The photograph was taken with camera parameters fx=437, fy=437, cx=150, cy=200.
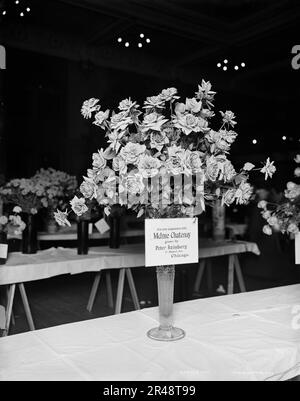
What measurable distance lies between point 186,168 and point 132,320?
0.60 m

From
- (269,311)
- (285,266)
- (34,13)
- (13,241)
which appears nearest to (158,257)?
(269,311)

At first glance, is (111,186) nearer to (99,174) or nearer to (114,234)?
(99,174)

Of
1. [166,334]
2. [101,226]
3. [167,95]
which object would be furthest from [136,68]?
[166,334]

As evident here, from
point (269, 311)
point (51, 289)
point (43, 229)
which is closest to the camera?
point (269, 311)

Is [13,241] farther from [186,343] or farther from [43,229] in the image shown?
[186,343]

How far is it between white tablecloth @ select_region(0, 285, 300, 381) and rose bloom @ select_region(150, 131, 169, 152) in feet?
1.86

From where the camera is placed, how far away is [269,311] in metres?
1.62

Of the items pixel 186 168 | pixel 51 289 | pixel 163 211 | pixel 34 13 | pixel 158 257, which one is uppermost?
pixel 34 13

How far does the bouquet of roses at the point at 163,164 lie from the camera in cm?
121

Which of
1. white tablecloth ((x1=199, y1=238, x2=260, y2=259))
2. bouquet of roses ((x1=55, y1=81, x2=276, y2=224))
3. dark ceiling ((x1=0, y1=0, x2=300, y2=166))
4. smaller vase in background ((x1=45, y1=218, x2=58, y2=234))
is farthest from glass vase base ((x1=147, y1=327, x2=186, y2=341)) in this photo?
smaller vase in background ((x1=45, y1=218, x2=58, y2=234))

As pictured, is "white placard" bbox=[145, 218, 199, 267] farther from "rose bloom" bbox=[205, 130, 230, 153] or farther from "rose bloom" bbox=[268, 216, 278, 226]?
"rose bloom" bbox=[268, 216, 278, 226]

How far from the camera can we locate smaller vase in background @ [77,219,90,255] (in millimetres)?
3172

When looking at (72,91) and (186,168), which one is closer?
(186,168)

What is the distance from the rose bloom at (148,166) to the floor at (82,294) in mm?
2346
